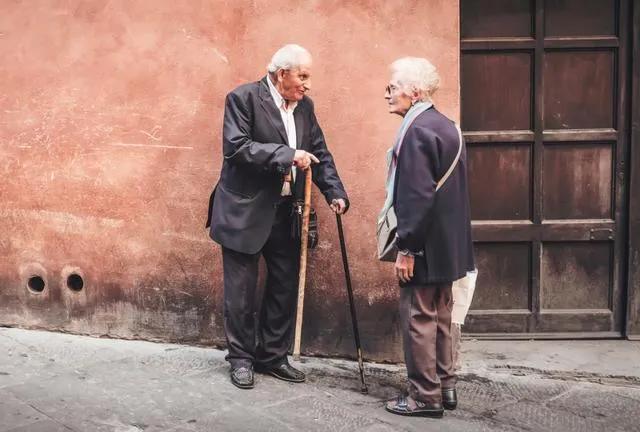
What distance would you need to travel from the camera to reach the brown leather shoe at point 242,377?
455 cm

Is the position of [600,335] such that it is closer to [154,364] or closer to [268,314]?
[268,314]

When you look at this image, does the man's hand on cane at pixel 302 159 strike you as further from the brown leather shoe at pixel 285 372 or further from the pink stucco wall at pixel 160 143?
the brown leather shoe at pixel 285 372

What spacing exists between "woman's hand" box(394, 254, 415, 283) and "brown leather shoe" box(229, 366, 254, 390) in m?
1.07

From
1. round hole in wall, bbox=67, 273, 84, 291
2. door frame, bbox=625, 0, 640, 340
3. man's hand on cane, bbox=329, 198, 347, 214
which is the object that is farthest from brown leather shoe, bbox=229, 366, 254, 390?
door frame, bbox=625, 0, 640, 340

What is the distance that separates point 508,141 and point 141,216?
239cm

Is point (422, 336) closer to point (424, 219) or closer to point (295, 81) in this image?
point (424, 219)

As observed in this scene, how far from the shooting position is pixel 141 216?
5281 millimetres

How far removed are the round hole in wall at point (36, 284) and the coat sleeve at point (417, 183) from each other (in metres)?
2.67

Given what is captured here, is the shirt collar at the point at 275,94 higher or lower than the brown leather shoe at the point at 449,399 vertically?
higher

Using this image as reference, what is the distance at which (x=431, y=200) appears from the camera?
400 centimetres

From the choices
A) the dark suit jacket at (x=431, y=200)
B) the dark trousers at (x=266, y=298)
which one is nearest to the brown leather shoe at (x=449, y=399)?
the dark suit jacket at (x=431, y=200)

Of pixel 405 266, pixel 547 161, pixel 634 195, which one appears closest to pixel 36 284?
pixel 405 266

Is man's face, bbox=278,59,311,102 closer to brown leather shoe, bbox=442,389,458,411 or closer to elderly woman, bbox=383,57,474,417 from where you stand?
elderly woman, bbox=383,57,474,417

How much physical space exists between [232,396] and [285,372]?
417mm
